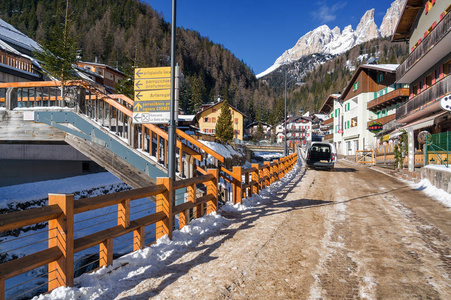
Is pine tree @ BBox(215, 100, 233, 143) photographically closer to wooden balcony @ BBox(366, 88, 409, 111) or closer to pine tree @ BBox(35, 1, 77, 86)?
wooden balcony @ BBox(366, 88, 409, 111)

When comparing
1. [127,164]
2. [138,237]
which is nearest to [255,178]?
[127,164]

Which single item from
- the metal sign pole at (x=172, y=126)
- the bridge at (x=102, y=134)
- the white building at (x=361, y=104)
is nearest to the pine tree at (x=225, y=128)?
the white building at (x=361, y=104)

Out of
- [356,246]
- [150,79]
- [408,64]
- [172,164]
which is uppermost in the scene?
[408,64]

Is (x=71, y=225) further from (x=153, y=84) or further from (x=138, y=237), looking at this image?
(x=153, y=84)

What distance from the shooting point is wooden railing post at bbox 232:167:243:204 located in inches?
341

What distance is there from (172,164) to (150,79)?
79.5 inches

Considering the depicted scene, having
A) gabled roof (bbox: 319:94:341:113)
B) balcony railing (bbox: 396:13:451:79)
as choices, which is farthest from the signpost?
gabled roof (bbox: 319:94:341:113)

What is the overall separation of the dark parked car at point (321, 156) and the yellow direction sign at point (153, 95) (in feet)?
57.7

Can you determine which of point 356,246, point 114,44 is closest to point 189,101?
point 114,44

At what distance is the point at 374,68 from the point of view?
146 ft

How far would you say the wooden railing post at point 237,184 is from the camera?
28.4 feet

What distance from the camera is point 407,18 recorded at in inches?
1081

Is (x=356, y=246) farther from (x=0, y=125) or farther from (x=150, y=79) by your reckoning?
(x=0, y=125)

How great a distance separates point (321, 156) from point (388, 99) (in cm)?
2207
